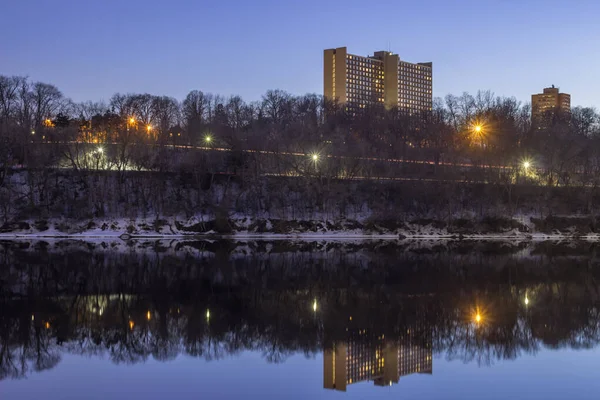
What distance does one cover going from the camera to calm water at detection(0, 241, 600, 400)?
563 inches

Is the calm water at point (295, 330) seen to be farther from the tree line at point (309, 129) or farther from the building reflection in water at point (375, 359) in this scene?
the tree line at point (309, 129)

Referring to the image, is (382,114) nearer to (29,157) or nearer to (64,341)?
(29,157)

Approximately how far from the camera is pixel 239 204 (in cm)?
6512

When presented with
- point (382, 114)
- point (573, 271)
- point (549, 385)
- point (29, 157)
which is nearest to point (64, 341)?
point (549, 385)

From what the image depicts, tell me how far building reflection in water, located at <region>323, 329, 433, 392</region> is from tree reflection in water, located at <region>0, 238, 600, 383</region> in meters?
0.10

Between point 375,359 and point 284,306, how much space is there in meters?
7.90

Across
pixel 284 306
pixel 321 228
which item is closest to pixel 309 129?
pixel 321 228

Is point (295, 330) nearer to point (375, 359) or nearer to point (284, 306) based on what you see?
point (375, 359)

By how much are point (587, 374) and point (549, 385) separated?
151 centimetres

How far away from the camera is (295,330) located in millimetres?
19406

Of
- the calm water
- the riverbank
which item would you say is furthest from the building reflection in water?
the riverbank

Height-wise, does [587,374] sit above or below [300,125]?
below

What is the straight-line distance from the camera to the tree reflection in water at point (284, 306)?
57.3ft

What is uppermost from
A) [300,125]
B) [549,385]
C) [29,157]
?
[300,125]
